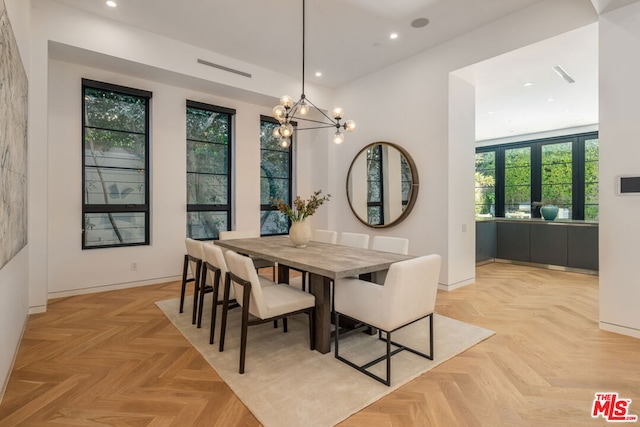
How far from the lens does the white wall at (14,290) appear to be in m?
2.13

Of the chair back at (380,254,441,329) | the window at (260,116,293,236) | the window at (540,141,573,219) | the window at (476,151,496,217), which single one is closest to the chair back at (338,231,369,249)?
the chair back at (380,254,441,329)

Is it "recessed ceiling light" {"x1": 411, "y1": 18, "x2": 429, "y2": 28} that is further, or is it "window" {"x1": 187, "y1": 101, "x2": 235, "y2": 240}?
"window" {"x1": 187, "y1": 101, "x2": 235, "y2": 240}

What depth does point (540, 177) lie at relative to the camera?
7.91 meters

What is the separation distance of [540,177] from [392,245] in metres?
6.44

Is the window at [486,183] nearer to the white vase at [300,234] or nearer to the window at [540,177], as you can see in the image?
the window at [540,177]

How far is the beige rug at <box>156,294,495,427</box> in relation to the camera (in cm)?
193

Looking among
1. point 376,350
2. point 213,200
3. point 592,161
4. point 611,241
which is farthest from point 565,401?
point 592,161

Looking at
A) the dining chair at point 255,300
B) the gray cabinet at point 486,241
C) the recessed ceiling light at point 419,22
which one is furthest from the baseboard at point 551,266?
the dining chair at point 255,300

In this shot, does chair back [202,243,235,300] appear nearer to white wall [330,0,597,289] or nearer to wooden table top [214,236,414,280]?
wooden table top [214,236,414,280]

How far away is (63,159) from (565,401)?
5.56m

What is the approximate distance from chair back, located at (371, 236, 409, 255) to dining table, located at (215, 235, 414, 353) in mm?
418

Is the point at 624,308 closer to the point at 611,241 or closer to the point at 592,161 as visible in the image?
the point at 611,241

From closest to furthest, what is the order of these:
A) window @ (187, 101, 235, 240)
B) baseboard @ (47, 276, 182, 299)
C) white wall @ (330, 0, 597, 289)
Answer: baseboard @ (47, 276, 182, 299), white wall @ (330, 0, 597, 289), window @ (187, 101, 235, 240)

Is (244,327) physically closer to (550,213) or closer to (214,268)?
(214,268)
